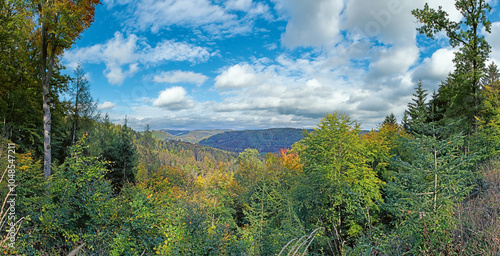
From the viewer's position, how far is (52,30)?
955cm

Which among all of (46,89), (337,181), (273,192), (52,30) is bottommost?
(273,192)

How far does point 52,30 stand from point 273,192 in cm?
1281

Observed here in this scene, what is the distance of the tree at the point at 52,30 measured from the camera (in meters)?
9.41

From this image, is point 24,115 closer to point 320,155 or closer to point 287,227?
point 287,227

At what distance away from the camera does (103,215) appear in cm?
621

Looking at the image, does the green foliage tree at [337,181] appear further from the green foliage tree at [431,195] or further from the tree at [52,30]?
the tree at [52,30]

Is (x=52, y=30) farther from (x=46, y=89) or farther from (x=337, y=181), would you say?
(x=337, y=181)

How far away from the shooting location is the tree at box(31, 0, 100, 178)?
941cm

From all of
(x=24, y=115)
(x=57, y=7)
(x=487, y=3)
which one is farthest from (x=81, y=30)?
(x=487, y=3)

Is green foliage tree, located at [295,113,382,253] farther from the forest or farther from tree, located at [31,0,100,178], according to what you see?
tree, located at [31,0,100,178]

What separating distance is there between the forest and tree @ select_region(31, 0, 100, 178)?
0.05 metres

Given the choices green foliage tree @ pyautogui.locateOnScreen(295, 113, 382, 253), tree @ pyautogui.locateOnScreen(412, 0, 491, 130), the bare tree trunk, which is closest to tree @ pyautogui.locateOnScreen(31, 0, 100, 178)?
the bare tree trunk

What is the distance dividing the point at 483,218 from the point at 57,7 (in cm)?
1446

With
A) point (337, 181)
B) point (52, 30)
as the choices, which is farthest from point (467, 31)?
point (52, 30)
